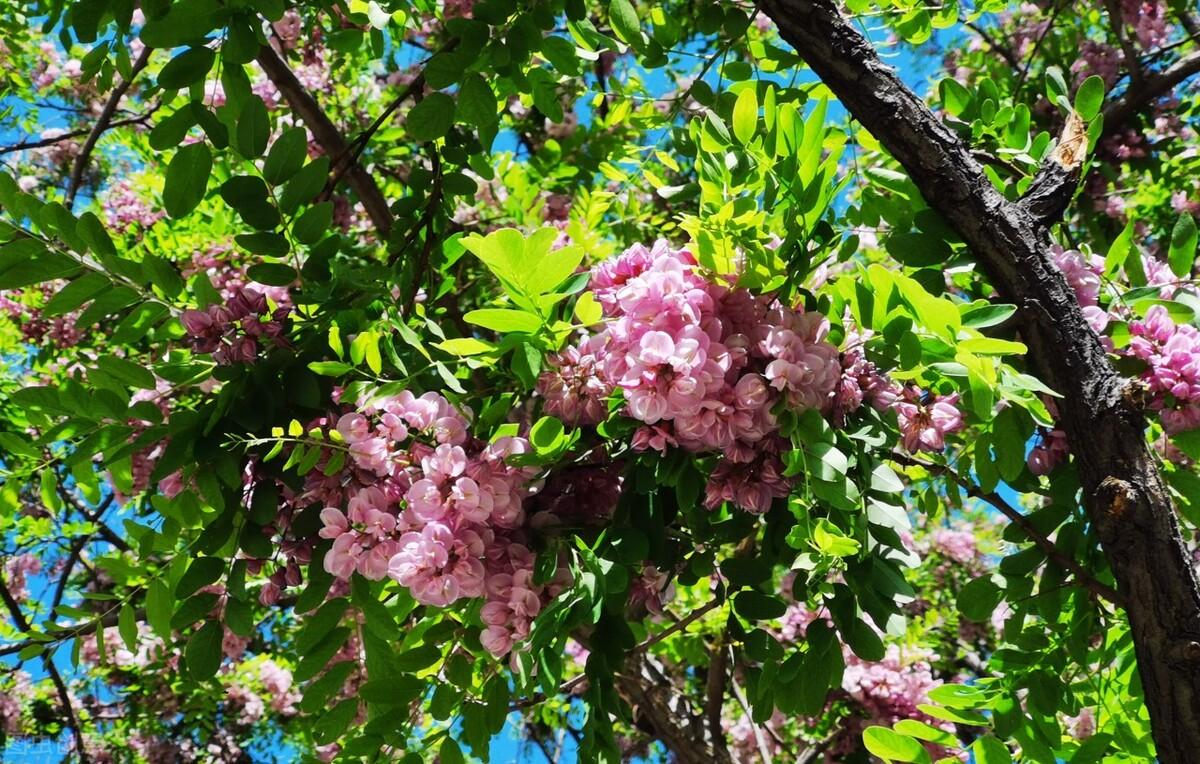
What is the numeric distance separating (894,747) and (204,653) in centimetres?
95

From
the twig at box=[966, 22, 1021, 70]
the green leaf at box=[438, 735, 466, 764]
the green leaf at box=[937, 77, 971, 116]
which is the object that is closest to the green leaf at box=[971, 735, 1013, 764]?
the green leaf at box=[438, 735, 466, 764]

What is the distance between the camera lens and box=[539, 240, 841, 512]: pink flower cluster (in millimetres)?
1160

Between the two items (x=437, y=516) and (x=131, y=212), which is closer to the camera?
(x=437, y=516)

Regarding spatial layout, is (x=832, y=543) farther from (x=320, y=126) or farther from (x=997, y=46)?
(x=997, y=46)

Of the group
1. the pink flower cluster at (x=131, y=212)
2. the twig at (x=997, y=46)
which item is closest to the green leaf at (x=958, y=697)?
the pink flower cluster at (x=131, y=212)

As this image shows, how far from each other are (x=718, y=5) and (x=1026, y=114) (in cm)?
59

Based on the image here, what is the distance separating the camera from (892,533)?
1.31 m

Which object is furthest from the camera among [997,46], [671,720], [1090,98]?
[997,46]

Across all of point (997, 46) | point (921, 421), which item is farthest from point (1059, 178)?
point (997, 46)

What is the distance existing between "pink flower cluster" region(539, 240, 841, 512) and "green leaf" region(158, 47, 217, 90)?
653 mm

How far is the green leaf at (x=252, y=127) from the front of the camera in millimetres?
1401

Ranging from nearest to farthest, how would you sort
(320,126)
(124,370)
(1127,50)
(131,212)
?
(124,370) < (320,126) < (1127,50) < (131,212)

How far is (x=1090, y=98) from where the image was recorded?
5.02 ft

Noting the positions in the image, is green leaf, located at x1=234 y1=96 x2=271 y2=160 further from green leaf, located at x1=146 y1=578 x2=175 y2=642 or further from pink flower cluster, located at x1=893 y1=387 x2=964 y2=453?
pink flower cluster, located at x1=893 y1=387 x2=964 y2=453
